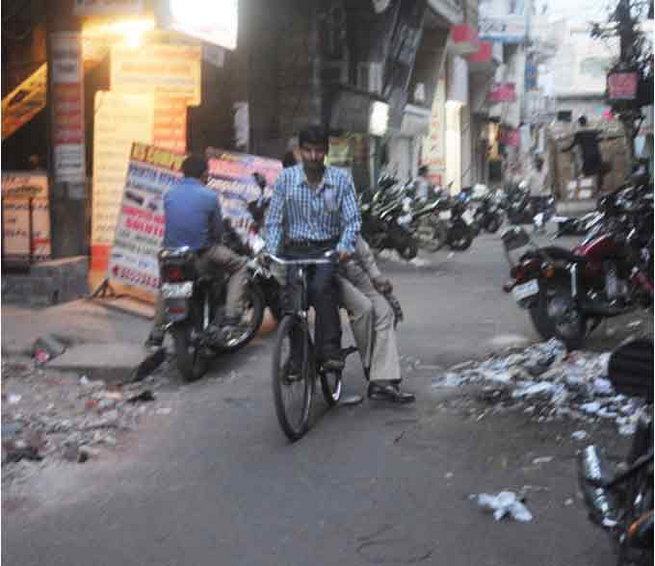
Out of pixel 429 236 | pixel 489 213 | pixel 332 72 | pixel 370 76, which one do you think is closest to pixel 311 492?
pixel 429 236

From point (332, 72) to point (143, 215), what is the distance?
10.4m

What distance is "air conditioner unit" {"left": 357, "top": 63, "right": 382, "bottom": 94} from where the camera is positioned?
859 inches


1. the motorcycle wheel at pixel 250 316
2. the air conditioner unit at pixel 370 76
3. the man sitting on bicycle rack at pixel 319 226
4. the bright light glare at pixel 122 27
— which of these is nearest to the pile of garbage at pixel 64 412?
the motorcycle wheel at pixel 250 316

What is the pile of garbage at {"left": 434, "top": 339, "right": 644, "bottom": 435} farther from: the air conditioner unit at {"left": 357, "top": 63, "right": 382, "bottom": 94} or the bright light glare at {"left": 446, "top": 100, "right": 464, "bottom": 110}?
the bright light glare at {"left": 446, "top": 100, "right": 464, "bottom": 110}

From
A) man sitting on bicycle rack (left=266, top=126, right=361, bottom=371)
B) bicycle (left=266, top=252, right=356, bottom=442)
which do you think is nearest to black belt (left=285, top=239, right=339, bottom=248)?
man sitting on bicycle rack (left=266, top=126, right=361, bottom=371)

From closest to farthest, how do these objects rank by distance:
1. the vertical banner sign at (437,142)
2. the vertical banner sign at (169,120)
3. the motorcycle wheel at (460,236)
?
1. the vertical banner sign at (169,120)
2. the motorcycle wheel at (460,236)
3. the vertical banner sign at (437,142)

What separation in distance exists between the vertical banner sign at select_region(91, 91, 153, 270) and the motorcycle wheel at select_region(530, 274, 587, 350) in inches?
200

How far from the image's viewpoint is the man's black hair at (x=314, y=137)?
6160 millimetres

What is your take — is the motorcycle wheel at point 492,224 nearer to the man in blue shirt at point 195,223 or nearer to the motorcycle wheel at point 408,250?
the motorcycle wheel at point 408,250

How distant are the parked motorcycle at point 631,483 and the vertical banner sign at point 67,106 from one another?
328 inches

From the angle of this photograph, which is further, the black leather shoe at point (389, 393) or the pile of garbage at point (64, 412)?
the black leather shoe at point (389, 393)

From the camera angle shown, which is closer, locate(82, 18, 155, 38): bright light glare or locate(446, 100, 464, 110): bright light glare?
locate(82, 18, 155, 38): bright light glare

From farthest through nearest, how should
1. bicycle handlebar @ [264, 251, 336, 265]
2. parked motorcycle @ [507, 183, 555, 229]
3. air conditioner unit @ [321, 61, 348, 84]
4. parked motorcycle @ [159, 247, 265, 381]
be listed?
parked motorcycle @ [507, 183, 555, 229]
air conditioner unit @ [321, 61, 348, 84]
parked motorcycle @ [159, 247, 265, 381]
bicycle handlebar @ [264, 251, 336, 265]

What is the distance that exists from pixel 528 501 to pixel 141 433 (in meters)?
2.66
